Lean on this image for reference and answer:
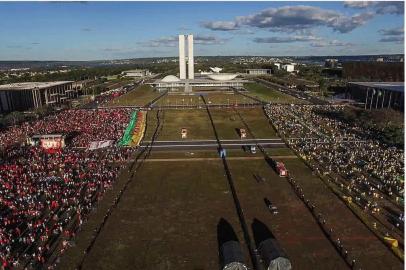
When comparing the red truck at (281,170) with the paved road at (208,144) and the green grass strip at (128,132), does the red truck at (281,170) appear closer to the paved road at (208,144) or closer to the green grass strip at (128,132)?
the paved road at (208,144)

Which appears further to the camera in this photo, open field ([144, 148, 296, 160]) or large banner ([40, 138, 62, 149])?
large banner ([40, 138, 62, 149])

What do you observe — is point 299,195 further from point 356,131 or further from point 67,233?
point 356,131

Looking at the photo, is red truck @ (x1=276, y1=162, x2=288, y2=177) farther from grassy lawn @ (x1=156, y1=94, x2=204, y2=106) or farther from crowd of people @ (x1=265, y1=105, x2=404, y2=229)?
grassy lawn @ (x1=156, y1=94, x2=204, y2=106)

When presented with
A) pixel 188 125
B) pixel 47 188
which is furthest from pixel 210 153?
pixel 47 188

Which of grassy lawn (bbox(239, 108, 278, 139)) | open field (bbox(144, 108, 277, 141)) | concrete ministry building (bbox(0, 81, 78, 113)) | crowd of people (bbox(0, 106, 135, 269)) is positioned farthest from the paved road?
concrete ministry building (bbox(0, 81, 78, 113))

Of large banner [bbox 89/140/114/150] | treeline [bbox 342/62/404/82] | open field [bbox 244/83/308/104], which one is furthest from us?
treeline [bbox 342/62/404/82]

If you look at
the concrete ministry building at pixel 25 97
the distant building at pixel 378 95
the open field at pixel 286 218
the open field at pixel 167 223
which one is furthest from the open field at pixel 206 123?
the concrete ministry building at pixel 25 97
